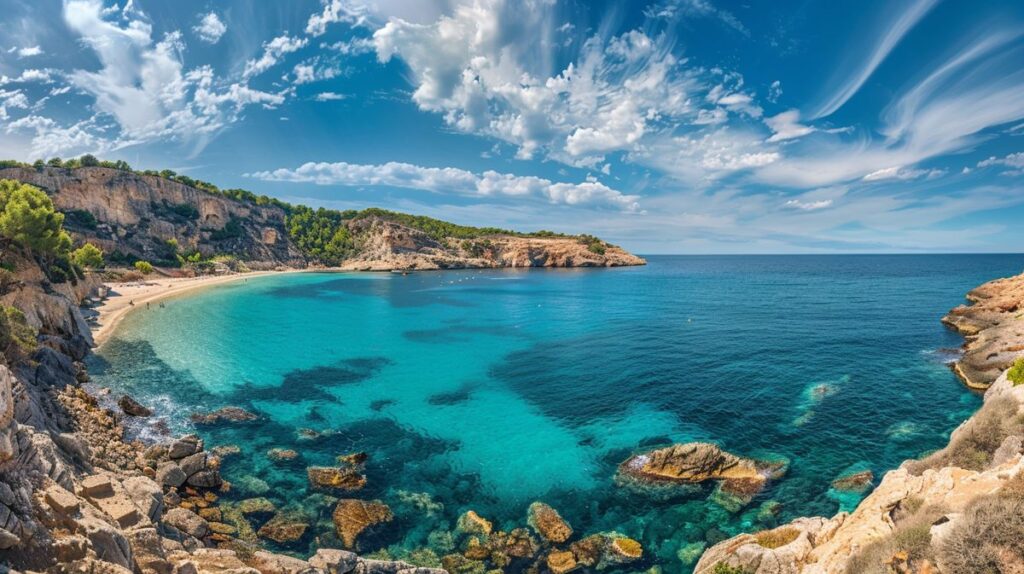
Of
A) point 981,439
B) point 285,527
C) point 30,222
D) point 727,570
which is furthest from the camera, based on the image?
point 30,222

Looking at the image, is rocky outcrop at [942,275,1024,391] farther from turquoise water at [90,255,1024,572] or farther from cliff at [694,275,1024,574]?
cliff at [694,275,1024,574]

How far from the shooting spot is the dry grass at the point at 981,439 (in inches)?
635

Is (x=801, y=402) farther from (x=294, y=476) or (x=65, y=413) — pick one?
(x=65, y=413)

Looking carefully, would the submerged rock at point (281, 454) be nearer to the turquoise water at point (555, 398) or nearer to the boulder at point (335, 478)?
the turquoise water at point (555, 398)

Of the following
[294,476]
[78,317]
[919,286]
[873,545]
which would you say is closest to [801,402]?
[873,545]

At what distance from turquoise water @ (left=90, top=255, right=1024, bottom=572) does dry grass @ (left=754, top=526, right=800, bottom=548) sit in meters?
3.68

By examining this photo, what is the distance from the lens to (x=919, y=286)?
103 metres

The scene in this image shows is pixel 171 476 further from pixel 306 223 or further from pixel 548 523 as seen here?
pixel 306 223

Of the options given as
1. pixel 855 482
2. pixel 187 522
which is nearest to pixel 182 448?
pixel 187 522

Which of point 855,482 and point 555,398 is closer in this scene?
point 855,482

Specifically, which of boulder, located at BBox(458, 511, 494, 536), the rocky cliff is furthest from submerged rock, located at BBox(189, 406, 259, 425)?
boulder, located at BBox(458, 511, 494, 536)

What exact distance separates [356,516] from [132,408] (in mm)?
21578

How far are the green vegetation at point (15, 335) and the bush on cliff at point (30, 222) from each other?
1869cm

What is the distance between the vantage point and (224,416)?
30562mm
